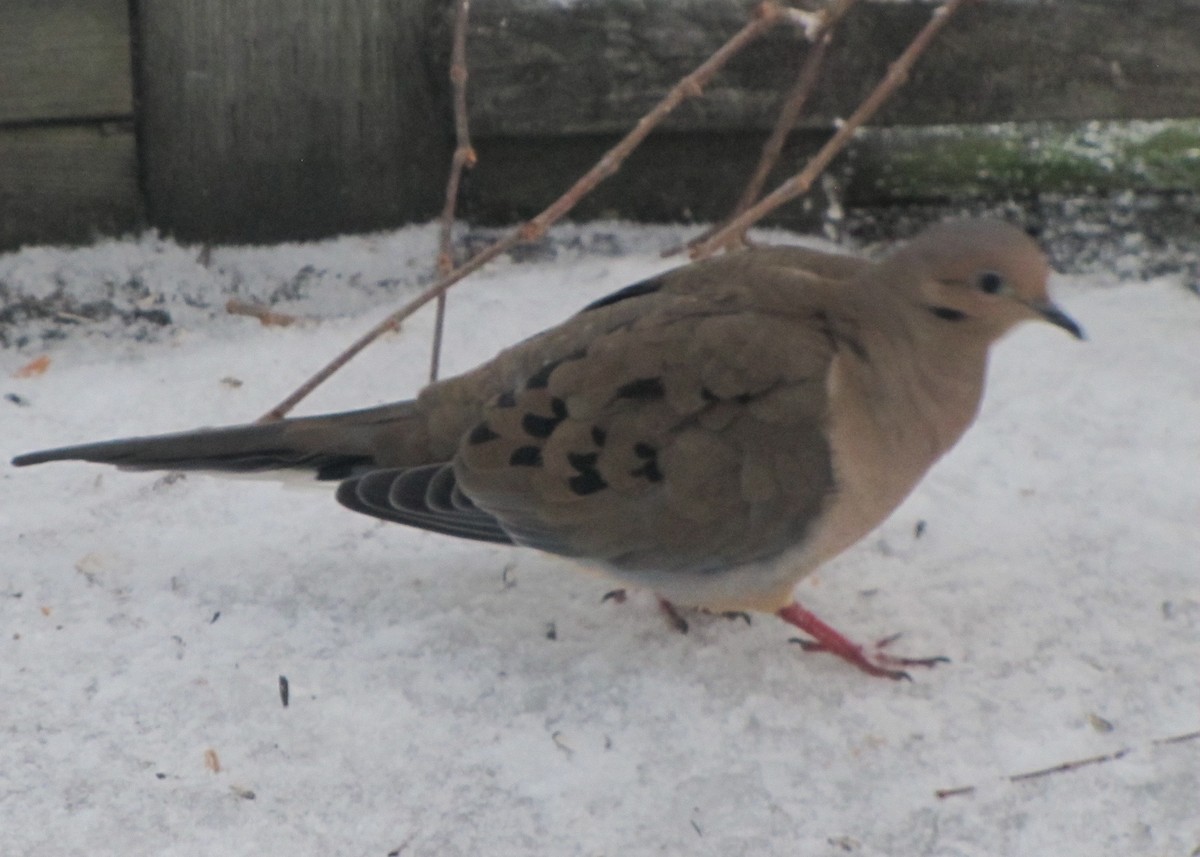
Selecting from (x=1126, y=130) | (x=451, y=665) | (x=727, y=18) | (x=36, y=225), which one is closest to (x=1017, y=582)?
(x=451, y=665)

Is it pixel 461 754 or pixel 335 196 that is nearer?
pixel 461 754

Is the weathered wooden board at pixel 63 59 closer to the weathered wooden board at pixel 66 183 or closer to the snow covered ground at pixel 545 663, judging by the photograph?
the weathered wooden board at pixel 66 183

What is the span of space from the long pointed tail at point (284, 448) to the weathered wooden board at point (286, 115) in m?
1.21

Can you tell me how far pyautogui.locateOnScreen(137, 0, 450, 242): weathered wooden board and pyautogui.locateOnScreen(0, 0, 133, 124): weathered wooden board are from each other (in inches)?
2.7

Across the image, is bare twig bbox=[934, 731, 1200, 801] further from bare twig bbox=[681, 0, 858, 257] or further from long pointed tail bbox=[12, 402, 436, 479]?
bare twig bbox=[681, 0, 858, 257]

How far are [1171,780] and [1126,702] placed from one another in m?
0.20

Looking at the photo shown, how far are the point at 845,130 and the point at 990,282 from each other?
1.24 meters

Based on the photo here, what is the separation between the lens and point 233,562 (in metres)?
2.72

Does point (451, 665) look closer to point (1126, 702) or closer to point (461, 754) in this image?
point (461, 754)

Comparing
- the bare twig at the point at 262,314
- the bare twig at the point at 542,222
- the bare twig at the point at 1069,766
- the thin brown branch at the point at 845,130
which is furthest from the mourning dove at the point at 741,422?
the bare twig at the point at 262,314

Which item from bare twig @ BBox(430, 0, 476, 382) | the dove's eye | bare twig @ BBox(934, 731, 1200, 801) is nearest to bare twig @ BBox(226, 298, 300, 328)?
bare twig @ BBox(430, 0, 476, 382)

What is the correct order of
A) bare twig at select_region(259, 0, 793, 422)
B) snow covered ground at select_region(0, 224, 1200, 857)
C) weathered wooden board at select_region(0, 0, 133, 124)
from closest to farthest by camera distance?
snow covered ground at select_region(0, 224, 1200, 857), bare twig at select_region(259, 0, 793, 422), weathered wooden board at select_region(0, 0, 133, 124)

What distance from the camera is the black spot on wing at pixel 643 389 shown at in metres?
2.39

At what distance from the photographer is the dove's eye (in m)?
2.32
